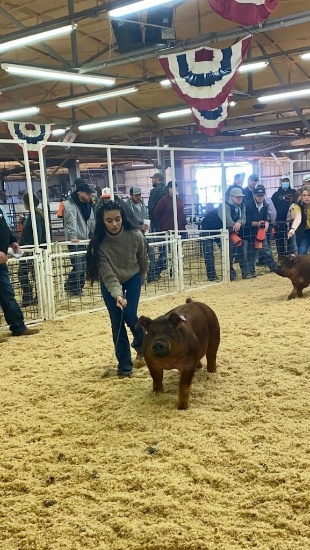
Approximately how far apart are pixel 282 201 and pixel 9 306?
6464mm

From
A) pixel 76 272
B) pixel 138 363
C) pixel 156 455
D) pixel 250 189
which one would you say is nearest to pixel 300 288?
pixel 76 272

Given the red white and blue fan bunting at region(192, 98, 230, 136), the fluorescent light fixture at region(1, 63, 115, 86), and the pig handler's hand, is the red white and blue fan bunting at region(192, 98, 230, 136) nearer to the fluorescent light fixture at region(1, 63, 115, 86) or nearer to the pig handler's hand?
the fluorescent light fixture at region(1, 63, 115, 86)

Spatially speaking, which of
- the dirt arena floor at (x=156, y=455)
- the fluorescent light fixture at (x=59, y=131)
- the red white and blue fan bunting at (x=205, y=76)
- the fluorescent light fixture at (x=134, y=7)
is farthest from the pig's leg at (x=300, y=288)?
the fluorescent light fixture at (x=59, y=131)

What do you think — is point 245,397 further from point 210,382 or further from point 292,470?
point 292,470

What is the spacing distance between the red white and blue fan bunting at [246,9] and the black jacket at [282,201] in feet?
17.6

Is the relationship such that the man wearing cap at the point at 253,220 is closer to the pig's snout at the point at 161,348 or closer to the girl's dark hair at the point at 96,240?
the girl's dark hair at the point at 96,240

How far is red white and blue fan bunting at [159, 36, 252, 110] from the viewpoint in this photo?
7.83 meters

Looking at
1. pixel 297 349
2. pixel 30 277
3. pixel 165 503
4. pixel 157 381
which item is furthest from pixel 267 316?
pixel 165 503

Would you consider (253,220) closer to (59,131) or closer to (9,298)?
(9,298)

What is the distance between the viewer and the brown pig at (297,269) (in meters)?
7.02

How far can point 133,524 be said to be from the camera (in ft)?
7.57

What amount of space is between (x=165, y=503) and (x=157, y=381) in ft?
4.61

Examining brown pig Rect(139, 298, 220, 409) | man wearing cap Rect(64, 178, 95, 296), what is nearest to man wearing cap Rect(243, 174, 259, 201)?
man wearing cap Rect(64, 178, 95, 296)

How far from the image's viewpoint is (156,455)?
115 inches
